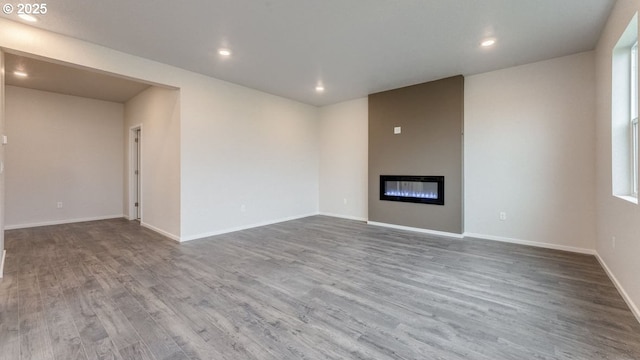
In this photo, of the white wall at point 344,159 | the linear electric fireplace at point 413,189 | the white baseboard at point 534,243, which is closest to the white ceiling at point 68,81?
the white wall at point 344,159

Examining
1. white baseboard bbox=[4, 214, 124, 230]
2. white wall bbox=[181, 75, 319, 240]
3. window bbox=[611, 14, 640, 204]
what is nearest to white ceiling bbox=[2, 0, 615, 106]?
window bbox=[611, 14, 640, 204]

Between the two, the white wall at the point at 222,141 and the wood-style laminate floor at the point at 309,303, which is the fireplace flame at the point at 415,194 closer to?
the wood-style laminate floor at the point at 309,303

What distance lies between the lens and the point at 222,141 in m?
4.78

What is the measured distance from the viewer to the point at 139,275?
292 centimetres

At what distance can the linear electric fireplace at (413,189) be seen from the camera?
4.74m

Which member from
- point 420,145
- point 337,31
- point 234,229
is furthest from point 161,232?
point 420,145

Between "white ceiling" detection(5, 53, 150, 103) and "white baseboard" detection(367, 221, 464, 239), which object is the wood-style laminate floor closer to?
"white baseboard" detection(367, 221, 464, 239)

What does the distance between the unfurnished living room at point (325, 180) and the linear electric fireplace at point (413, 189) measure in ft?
0.15

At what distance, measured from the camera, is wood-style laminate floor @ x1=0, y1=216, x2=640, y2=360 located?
5.67 feet

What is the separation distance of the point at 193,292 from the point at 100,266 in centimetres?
161

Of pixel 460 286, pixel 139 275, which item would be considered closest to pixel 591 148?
pixel 460 286

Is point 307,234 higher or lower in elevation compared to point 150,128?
lower

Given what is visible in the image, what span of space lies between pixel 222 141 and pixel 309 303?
3492 millimetres

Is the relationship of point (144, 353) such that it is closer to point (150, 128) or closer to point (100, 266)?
point (100, 266)
